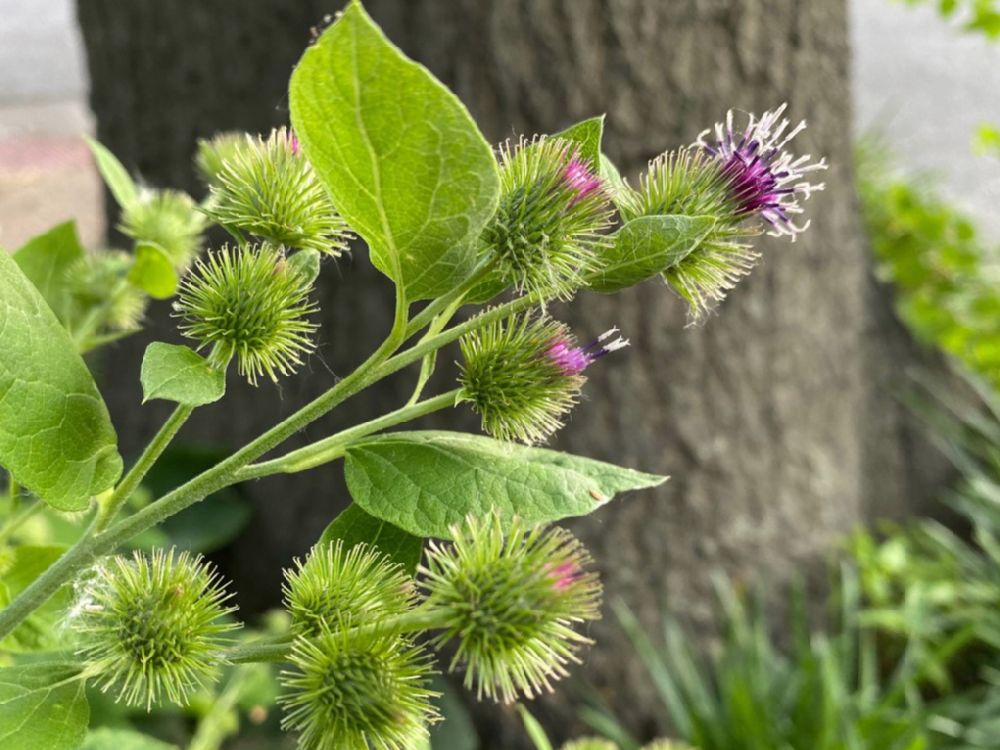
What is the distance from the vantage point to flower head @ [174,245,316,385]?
16.6 inches

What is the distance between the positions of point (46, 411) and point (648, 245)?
0.73 feet

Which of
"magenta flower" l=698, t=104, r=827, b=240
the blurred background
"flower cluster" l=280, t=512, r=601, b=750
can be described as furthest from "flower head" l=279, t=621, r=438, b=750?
the blurred background

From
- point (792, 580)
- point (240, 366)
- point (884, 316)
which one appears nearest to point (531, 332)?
point (240, 366)

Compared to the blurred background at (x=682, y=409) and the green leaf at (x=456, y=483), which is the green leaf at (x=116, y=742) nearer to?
the green leaf at (x=456, y=483)

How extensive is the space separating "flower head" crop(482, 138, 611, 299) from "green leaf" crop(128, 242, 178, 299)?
0.25 meters

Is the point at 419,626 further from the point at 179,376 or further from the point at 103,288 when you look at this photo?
the point at 103,288

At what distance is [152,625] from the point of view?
0.38 meters

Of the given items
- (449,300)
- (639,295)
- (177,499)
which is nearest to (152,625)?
(177,499)

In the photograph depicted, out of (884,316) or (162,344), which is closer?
(162,344)

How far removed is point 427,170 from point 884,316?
90.5 inches

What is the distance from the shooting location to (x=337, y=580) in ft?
1.26

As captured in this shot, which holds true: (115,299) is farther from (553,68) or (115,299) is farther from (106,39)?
(106,39)

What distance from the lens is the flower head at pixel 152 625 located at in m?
0.38

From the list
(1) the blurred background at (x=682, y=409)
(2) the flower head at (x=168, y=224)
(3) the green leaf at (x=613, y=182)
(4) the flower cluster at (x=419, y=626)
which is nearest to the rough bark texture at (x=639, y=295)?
(1) the blurred background at (x=682, y=409)
